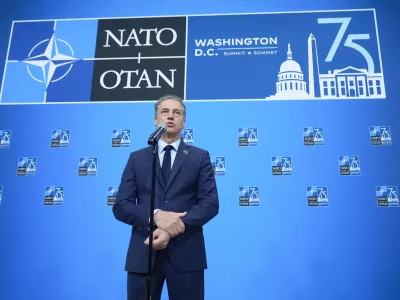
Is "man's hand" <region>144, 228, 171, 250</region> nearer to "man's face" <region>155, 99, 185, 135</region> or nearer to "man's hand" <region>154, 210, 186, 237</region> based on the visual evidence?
"man's hand" <region>154, 210, 186, 237</region>

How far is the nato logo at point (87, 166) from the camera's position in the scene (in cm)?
304

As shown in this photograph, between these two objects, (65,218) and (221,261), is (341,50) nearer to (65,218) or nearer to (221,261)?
(221,261)

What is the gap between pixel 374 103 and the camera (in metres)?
3.04

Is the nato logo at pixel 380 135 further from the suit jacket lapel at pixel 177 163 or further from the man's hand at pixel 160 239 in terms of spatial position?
the man's hand at pixel 160 239

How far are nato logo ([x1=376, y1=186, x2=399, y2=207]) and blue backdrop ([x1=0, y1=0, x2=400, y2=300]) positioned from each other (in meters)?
0.01

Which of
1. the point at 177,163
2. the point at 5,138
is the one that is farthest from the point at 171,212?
the point at 5,138

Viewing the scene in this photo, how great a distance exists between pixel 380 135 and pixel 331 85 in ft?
1.87

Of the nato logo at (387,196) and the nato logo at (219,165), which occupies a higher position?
the nato logo at (219,165)

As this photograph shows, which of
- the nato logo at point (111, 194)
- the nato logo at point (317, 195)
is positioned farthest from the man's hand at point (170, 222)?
the nato logo at point (317, 195)

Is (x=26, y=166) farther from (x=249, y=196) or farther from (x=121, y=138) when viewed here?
(x=249, y=196)

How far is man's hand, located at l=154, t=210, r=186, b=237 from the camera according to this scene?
145cm

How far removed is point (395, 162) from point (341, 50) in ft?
3.49

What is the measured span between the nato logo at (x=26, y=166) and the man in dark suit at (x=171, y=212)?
1737 mm

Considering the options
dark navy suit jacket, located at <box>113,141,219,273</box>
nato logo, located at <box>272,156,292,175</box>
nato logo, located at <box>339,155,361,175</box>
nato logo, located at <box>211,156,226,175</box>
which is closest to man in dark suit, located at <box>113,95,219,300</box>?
dark navy suit jacket, located at <box>113,141,219,273</box>
